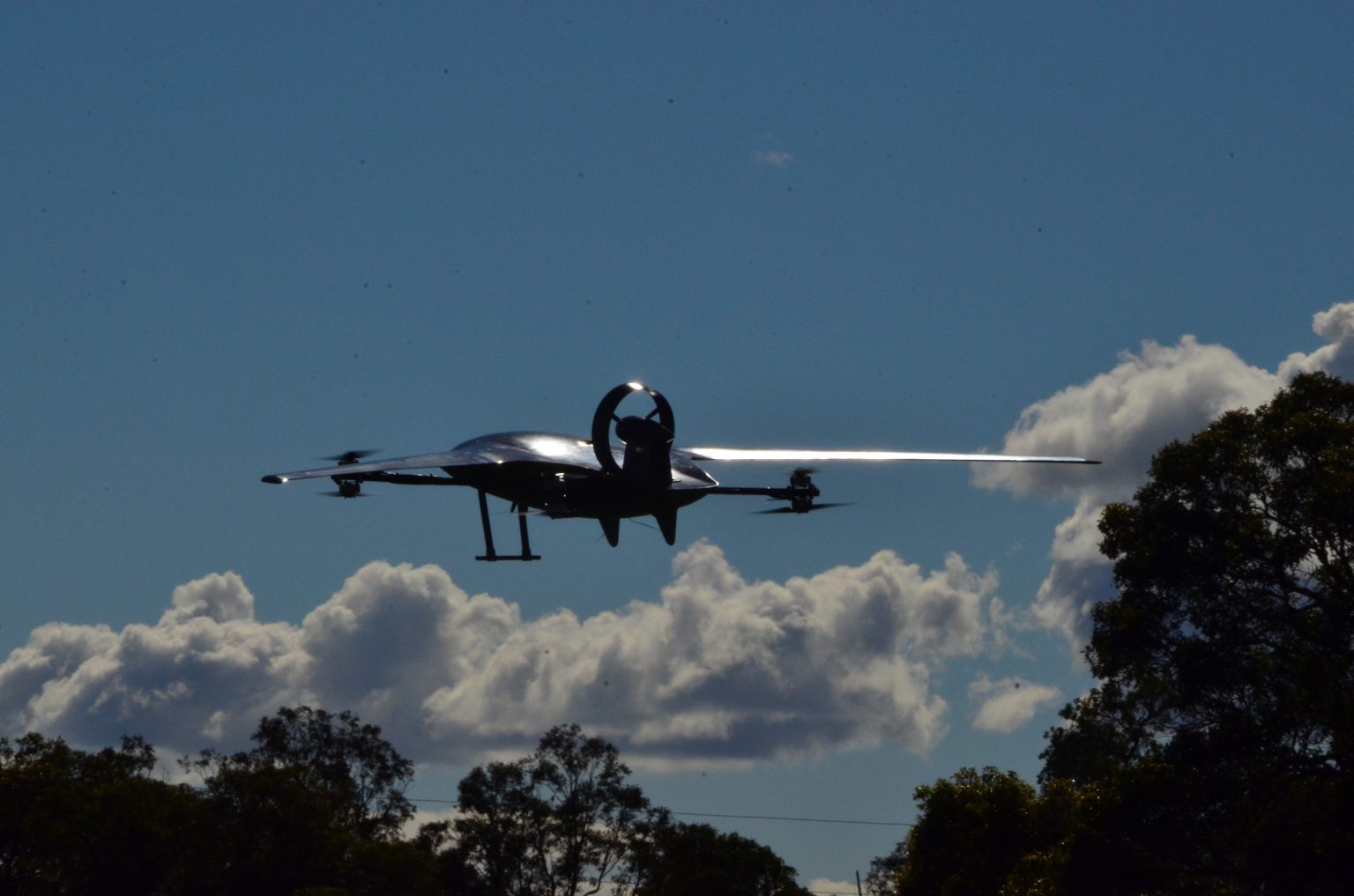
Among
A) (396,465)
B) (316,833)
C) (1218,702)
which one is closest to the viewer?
(396,465)

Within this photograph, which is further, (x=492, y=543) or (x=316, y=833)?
(x=316, y=833)

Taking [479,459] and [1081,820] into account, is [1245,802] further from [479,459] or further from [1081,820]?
[479,459]

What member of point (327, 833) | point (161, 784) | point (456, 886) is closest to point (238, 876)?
point (327, 833)

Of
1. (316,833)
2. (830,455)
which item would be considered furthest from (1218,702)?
(316,833)

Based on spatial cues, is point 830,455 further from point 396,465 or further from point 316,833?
point 316,833

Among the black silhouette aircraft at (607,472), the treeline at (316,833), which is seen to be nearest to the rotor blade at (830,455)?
the black silhouette aircraft at (607,472)

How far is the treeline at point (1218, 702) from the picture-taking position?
34656 mm

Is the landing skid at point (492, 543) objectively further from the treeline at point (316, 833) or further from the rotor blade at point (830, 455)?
the treeline at point (316, 833)

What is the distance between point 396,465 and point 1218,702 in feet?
74.1

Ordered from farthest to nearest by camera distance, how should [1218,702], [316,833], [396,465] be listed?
[316,833]
[1218,702]
[396,465]

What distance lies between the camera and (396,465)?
29.6m

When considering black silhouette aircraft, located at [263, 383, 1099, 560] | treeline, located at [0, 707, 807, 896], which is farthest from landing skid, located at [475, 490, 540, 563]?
treeline, located at [0, 707, 807, 896]

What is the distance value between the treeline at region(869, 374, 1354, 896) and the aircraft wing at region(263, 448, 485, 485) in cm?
1698

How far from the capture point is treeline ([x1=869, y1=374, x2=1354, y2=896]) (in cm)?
3466
